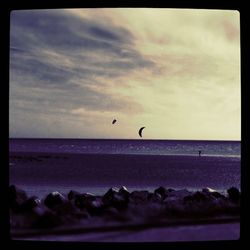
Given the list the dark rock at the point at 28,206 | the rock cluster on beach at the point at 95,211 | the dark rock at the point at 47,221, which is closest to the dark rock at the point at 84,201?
the rock cluster on beach at the point at 95,211

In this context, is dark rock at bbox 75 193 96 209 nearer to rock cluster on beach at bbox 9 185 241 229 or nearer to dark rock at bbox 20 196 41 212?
rock cluster on beach at bbox 9 185 241 229

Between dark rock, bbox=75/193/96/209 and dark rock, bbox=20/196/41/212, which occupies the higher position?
dark rock, bbox=20/196/41/212

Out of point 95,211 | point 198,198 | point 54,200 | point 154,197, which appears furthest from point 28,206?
point 154,197

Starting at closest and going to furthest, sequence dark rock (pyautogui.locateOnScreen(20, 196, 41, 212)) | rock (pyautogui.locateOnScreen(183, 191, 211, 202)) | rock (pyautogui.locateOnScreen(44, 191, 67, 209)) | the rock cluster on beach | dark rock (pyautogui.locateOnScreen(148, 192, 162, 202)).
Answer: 1. the rock cluster on beach
2. dark rock (pyautogui.locateOnScreen(20, 196, 41, 212))
3. rock (pyautogui.locateOnScreen(44, 191, 67, 209))
4. rock (pyautogui.locateOnScreen(183, 191, 211, 202))
5. dark rock (pyautogui.locateOnScreen(148, 192, 162, 202))

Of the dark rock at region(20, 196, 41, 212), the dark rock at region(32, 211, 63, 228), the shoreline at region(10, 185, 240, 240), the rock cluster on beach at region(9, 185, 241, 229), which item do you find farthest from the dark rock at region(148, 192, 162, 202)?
the dark rock at region(32, 211, 63, 228)

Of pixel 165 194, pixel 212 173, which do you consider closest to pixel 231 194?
pixel 165 194

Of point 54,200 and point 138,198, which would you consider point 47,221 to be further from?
point 138,198

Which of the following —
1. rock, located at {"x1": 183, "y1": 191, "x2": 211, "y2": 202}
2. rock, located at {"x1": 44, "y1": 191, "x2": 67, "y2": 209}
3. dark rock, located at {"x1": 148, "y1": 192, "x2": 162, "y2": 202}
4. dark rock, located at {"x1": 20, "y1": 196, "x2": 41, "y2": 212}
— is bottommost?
dark rock, located at {"x1": 148, "y1": 192, "x2": 162, "y2": 202}

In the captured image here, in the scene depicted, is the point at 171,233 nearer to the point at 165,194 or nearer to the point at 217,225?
the point at 217,225

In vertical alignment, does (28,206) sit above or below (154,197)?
above

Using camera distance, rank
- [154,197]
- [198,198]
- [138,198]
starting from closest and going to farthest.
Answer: [198,198] → [138,198] → [154,197]

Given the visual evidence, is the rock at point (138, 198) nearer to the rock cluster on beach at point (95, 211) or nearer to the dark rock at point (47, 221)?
the rock cluster on beach at point (95, 211)

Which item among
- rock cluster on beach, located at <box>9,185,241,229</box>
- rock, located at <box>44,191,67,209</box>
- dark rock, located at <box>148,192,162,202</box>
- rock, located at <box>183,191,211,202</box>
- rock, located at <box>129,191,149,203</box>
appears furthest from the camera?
dark rock, located at <box>148,192,162,202</box>
